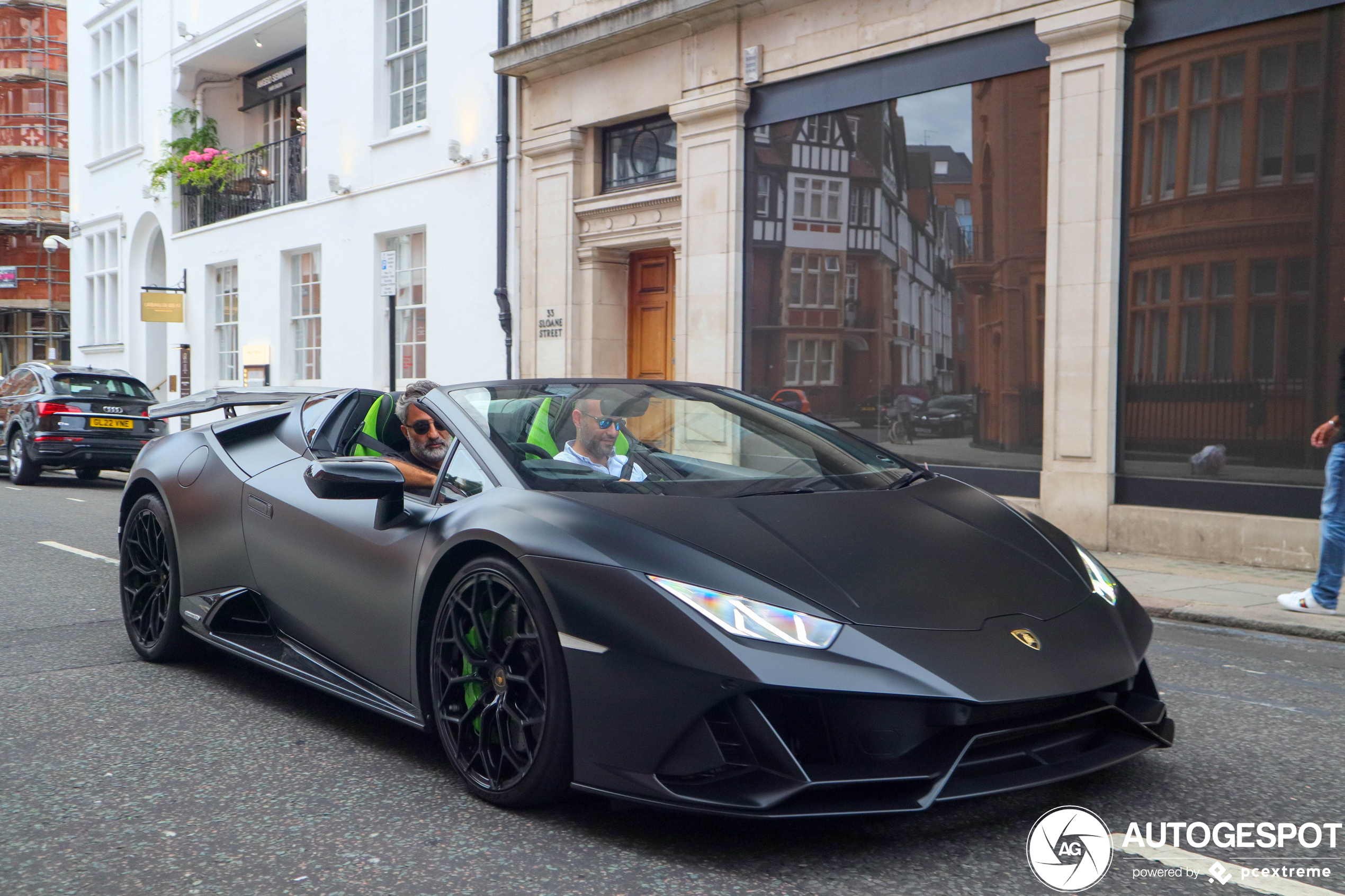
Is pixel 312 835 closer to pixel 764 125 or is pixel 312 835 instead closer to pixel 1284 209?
pixel 1284 209

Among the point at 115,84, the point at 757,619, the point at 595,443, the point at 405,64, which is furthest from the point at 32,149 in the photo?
the point at 757,619

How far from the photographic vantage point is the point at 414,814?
3357 millimetres

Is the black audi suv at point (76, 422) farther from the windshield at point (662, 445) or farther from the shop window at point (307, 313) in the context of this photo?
the windshield at point (662, 445)

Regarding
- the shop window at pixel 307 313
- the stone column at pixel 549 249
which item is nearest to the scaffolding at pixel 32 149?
the shop window at pixel 307 313

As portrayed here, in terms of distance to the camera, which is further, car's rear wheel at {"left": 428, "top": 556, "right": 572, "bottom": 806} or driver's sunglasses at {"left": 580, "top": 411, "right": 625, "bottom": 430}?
driver's sunglasses at {"left": 580, "top": 411, "right": 625, "bottom": 430}

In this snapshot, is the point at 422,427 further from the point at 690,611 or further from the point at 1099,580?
the point at 1099,580

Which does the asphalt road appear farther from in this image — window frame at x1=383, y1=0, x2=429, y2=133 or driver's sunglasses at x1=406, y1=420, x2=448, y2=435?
window frame at x1=383, y1=0, x2=429, y2=133

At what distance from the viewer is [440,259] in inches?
698

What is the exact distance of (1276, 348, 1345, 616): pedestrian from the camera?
22.9ft

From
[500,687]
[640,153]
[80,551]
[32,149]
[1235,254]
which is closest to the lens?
[500,687]

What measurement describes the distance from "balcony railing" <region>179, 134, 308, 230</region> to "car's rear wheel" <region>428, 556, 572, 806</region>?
19370 millimetres

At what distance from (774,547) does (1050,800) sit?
1.04m

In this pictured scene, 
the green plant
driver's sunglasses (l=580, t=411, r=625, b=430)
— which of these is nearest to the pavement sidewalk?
driver's sunglasses (l=580, t=411, r=625, b=430)

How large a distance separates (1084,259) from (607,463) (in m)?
7.54
